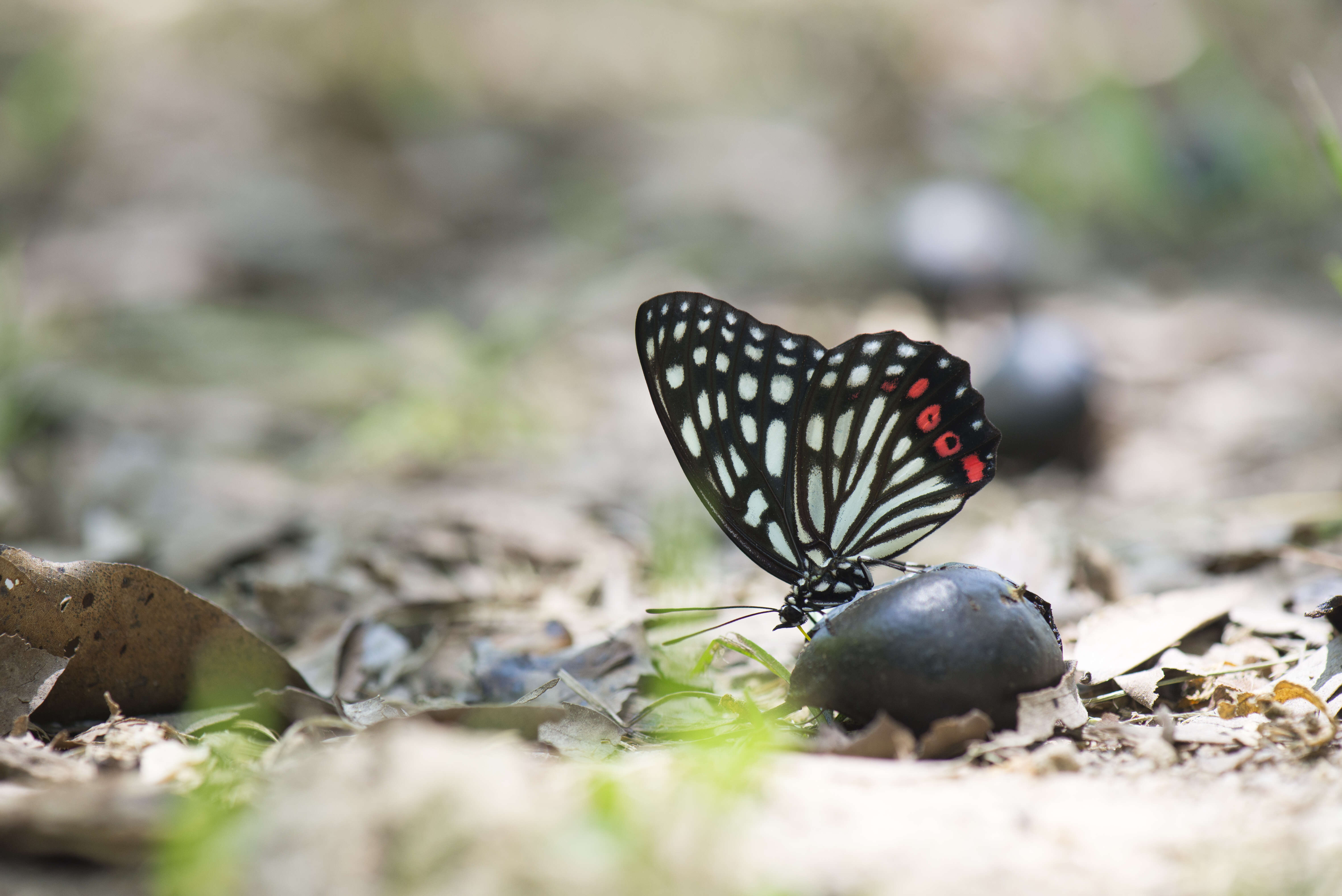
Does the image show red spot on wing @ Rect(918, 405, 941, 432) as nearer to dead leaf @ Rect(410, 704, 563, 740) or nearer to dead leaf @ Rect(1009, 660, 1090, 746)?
dead leaf @ Rect(1009, 660, 1090, 746)

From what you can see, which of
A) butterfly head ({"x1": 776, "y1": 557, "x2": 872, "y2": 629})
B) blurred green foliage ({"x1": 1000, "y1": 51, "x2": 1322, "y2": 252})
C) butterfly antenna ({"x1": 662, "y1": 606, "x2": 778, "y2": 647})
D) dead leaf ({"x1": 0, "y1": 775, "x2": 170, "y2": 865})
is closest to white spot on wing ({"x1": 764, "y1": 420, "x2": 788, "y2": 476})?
butterfly head ({"x1": 776, "y1": 557, "x2": 872, "y2": 629})

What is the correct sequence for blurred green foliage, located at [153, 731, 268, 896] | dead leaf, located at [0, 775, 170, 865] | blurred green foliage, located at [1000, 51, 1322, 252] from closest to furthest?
blurred green foliage, located at [153, 731, 268, 896]
dead leaf, located at [0, 775, 170, 865]
blurred green foliage, located at [1000, 51, 1322, 252]

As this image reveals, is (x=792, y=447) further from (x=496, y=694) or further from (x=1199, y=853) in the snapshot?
(x=1199, y=853)

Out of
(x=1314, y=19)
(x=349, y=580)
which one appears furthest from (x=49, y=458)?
(x=1314, y=19)

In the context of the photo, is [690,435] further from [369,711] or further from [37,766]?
[37,766]

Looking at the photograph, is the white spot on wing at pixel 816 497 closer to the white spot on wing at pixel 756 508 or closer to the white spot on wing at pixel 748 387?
the white spot on wing at pixel 756 508

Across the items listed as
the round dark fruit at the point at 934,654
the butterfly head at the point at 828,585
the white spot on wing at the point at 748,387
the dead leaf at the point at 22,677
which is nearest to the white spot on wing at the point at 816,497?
the butterfly head at the point at 828,585

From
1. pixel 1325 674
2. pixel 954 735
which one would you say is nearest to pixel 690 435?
pixel 954 735
